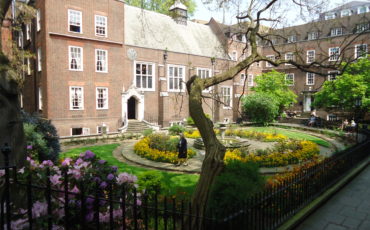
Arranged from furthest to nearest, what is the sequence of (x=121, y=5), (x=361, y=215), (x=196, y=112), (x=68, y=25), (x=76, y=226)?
(x=121, y=5), (x=68, y=25), (x=361, y=215), (x=196, y=112), (x=76, y=226)

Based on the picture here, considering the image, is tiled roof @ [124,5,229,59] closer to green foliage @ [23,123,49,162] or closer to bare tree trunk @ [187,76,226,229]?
green foliage @ [23,123,49,162]

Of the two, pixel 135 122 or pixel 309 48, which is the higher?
pixel 309 48

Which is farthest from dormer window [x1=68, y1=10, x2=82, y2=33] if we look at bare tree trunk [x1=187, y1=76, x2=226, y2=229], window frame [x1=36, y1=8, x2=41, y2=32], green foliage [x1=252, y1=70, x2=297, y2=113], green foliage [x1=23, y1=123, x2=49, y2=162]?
green foliage [x1=252, y1=70, x2=297, y2=113]

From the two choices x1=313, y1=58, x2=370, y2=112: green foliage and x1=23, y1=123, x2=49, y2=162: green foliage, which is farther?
x1=313, y1=58, x2=370, y2=112: green foliage

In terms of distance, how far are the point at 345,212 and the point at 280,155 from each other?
5.81 metres

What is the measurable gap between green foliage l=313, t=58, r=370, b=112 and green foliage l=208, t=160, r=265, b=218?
21.8 metres

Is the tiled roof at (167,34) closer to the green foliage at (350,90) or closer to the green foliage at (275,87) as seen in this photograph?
the green foliage at (275,87)

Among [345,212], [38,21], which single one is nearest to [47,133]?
[345,212]

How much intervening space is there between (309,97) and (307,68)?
41.2m

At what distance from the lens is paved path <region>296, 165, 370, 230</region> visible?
616cm

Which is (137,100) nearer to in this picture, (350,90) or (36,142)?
(36,142)

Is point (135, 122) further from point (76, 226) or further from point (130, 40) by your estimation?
point (76, 226)

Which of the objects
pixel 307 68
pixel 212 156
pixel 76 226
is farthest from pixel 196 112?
pixel 307 68

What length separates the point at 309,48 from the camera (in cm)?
4253
